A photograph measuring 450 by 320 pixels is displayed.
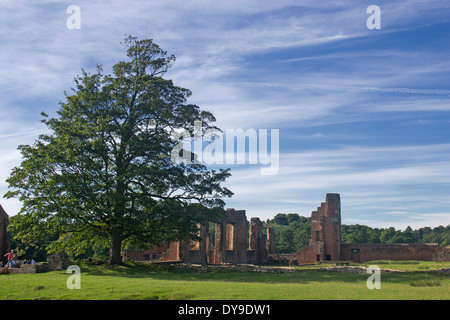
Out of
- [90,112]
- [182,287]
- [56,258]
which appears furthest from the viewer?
[90,112]

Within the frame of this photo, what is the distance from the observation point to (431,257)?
45.8 m

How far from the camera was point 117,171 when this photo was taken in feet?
92.3

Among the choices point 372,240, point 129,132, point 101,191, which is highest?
point 129,132

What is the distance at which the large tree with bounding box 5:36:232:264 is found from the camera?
88.3ft

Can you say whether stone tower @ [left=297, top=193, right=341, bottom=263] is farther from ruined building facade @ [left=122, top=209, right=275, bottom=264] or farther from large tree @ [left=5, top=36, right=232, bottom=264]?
large tree @ [left=5, top=36, right=232, bottom=264]

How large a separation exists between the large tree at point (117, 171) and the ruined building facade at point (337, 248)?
2084 cm

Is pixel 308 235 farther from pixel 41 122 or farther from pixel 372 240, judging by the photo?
pixel 41 122

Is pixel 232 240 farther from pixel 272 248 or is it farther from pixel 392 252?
pixel 392 252

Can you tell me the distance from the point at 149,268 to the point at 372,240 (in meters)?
53.6

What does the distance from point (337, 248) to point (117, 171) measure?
28424 millimetres

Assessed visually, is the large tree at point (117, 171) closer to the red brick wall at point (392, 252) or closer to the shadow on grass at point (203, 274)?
the shadow on grass at point (203, 274)

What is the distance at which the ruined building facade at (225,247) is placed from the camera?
130 feet
